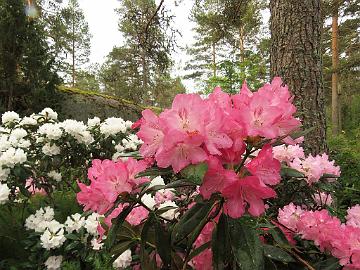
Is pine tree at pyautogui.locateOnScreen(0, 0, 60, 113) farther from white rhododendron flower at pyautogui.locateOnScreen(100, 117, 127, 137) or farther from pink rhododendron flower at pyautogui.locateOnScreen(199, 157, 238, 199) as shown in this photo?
A: pink rhododendron flower at pyautogui.locateOnScreen(199, 157, 238, 199)

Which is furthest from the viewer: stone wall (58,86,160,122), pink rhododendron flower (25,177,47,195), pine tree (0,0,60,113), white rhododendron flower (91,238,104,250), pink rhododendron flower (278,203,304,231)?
stone wall (58,86,160,122)

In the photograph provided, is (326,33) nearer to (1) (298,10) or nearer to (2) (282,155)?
(1) (298,10)

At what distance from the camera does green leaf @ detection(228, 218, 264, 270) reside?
825 mm

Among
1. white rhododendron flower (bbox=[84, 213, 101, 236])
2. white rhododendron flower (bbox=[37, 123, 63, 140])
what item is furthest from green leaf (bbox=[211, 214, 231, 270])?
white rhododendron flower (bbox=[37, 123, 63, 140])

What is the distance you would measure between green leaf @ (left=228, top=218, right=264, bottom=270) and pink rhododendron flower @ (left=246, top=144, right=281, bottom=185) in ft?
0.58

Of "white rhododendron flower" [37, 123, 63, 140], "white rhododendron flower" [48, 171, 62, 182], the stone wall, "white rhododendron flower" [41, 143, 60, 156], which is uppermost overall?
the stone wall

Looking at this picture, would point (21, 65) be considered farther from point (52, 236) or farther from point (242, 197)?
point (242, 197)

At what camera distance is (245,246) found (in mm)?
857

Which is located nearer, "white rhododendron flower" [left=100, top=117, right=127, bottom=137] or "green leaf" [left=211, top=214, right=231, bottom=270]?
"green leaf" [left=211, top=214, right=231, bottom=270]

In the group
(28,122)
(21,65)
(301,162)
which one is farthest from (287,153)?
(21,65)

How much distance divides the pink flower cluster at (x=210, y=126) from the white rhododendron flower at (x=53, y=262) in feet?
5.25

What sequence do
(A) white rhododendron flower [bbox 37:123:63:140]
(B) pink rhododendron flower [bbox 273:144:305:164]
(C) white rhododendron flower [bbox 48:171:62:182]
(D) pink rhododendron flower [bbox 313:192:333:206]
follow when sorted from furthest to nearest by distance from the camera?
(C) white rhododendron flower [bbox 48:171:62:182] < (A) white rhododendron flower [bbox 37:123:63:140] < (D) pink rhododendron flower [bbox 313:192:333:206] < (B) pink rhododendron flower [bbox 273:144:305:164]

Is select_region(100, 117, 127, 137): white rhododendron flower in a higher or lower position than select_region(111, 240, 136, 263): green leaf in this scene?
higher

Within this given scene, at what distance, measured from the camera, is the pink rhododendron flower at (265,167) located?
2.56 feet
